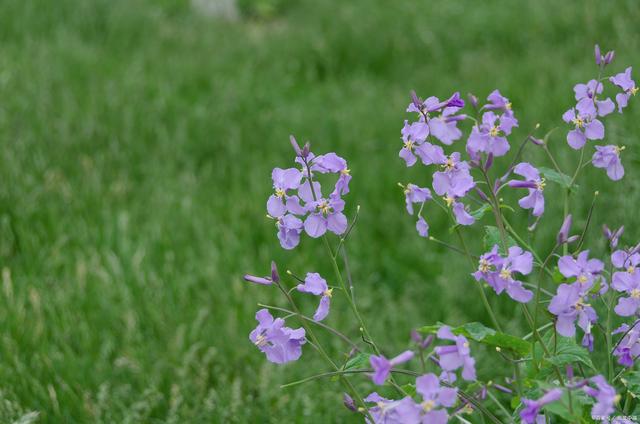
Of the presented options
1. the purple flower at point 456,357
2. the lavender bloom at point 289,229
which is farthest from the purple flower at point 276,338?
the purple flower at point 456,357

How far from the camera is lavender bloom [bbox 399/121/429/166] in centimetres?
157

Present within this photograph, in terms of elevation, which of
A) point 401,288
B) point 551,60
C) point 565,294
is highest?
point 565,294

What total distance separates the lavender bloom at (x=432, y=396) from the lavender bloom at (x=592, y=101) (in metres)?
0.71

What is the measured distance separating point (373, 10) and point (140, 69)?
1.98 m

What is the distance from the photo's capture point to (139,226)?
3824mm

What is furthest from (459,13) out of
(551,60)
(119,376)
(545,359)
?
(545,359)

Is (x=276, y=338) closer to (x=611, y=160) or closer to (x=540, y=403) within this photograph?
(x=540, y=403)

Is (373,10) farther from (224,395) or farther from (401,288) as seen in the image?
(224,395)

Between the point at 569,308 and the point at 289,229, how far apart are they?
0.52 m

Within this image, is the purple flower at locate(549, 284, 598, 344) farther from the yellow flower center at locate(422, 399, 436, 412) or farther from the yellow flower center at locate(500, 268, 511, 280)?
the yellow flower center at locate(422, 399, 436, 412)

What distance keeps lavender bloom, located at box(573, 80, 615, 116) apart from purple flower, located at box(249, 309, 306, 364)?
0.73 meters

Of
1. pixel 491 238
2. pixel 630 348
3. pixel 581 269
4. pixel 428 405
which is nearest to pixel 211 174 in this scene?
pixel 491 238

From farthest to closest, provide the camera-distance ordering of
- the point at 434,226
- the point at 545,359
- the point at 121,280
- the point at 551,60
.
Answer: the point at 551,60 → the point at 434,226 → the point at 121,280 → the point at 545,359

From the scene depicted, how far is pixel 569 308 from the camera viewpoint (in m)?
1.49
